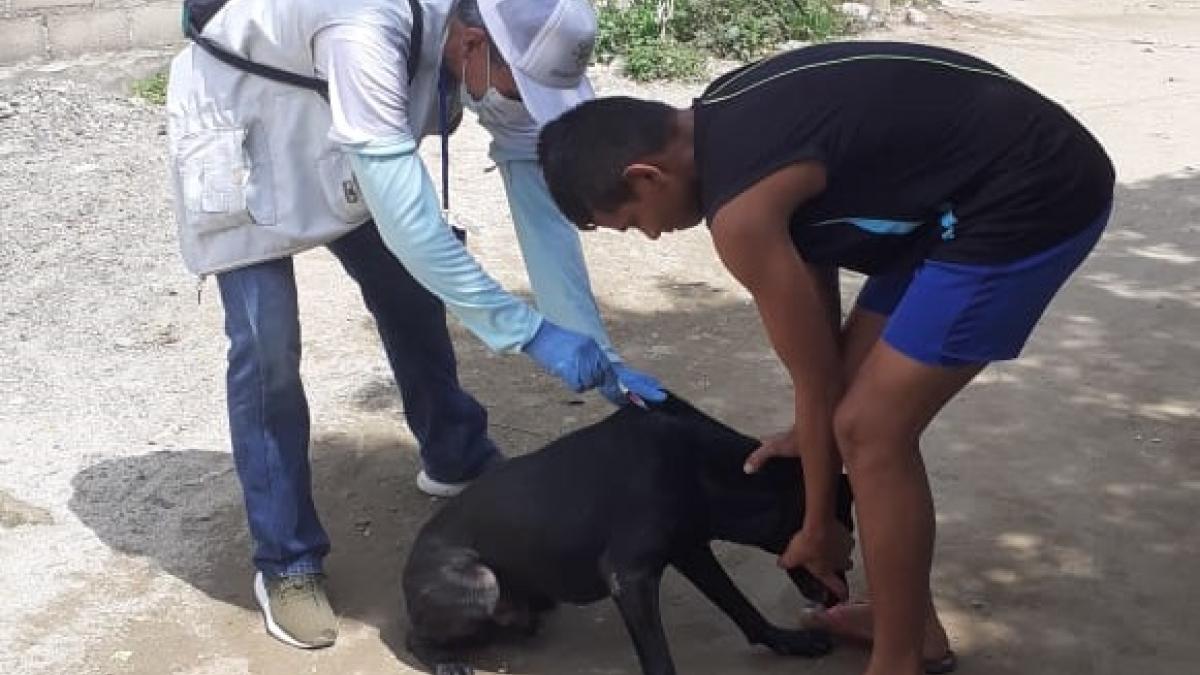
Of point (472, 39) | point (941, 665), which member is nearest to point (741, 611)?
point (941, 665)

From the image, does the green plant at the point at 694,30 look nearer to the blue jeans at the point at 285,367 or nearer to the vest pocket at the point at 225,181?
the blue jeans at the point at 285,367

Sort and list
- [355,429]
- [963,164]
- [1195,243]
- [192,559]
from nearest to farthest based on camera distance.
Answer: [963,164] → [192,559] → [355,429] → [1195,243]

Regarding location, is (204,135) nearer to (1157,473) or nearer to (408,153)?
(408,153)

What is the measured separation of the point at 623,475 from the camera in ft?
12.1

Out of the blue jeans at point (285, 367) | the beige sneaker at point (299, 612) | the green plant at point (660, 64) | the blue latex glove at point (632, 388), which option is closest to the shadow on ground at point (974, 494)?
the beige sneaker at point (299, 612)

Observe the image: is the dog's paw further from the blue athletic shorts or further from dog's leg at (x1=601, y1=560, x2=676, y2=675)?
the blue athletic shorts

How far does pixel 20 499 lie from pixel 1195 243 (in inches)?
178

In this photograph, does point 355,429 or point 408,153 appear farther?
point 355,429

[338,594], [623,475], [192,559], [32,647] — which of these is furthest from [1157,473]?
[32,647]

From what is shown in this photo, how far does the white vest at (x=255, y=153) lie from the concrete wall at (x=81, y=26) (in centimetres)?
461

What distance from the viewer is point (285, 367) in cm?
400

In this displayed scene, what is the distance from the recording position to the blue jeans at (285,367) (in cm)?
396

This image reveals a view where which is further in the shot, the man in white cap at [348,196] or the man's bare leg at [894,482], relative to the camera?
the man in white cap at [348,196]

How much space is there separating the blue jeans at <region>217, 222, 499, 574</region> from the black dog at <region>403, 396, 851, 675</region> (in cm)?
35
